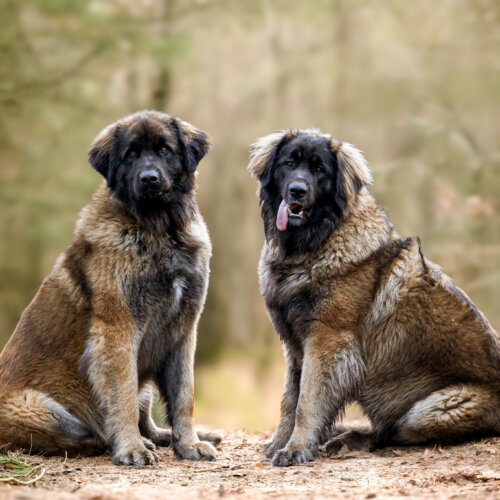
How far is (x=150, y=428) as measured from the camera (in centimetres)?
532

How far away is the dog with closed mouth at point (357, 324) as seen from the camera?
4695 mm

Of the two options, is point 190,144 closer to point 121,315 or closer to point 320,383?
point 121,315

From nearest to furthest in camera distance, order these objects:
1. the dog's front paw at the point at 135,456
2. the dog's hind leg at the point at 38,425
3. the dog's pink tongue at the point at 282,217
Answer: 1. the dog's front paw at the point at 135,456
2. the dog's hind leg at the point at 38,425
3. the dog's pink tongue at the point at 282,217

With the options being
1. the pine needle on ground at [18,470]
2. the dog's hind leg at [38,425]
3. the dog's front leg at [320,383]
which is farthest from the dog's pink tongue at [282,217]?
the pine needle on ground at [18,470]

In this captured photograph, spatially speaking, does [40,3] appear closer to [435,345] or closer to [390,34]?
[390,34]

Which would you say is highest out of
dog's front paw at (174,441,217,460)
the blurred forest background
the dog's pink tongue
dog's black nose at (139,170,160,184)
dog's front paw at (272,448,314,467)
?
the blurred forest background

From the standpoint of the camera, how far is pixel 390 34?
1210cm

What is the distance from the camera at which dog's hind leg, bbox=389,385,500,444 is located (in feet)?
15.3

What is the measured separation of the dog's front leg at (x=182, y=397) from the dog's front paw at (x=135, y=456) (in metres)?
0.32

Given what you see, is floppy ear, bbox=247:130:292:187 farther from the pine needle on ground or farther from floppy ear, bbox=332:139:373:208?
the pine needle on ground

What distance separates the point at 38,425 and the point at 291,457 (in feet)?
5.43

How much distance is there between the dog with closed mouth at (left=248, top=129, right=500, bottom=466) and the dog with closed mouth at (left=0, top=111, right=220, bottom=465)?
2.07 ft

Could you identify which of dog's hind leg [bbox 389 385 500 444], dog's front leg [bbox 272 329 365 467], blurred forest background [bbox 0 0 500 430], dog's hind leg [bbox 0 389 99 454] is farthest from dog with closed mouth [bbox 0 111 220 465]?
blurred forest background [bbox 0 0 500 430]

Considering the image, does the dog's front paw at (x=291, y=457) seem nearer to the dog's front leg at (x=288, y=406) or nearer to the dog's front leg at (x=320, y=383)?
the dog's front leg at (x=320, y=383)
